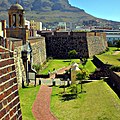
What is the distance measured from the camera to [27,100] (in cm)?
1816

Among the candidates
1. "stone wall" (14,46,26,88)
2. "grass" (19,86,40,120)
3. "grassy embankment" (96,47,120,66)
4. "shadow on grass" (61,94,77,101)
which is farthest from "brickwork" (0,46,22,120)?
"grassy embankment" (96,47,120,66)

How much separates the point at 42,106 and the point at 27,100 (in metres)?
1.81

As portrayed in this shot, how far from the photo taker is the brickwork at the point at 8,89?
8.96 feet

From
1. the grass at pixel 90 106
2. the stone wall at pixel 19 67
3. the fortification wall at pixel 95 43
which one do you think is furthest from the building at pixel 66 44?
the grass at pixel 90 106

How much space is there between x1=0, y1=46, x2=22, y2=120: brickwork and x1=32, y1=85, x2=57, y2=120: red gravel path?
1165cm

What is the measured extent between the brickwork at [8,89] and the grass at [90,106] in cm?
1116

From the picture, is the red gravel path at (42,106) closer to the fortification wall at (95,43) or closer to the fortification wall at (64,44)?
the fortification wall at (64,44)

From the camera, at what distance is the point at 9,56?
299 centimetres

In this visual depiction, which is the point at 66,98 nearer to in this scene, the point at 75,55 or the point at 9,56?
the point at 9,56

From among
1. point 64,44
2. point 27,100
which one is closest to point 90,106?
point 27,100

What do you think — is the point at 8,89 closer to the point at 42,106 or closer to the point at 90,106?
the point at 90,106

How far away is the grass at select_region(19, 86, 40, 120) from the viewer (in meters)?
14.9

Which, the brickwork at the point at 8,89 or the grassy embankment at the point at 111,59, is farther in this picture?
the grassy embankment at the point at 111,59

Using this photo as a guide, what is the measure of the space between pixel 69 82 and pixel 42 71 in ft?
27.4
